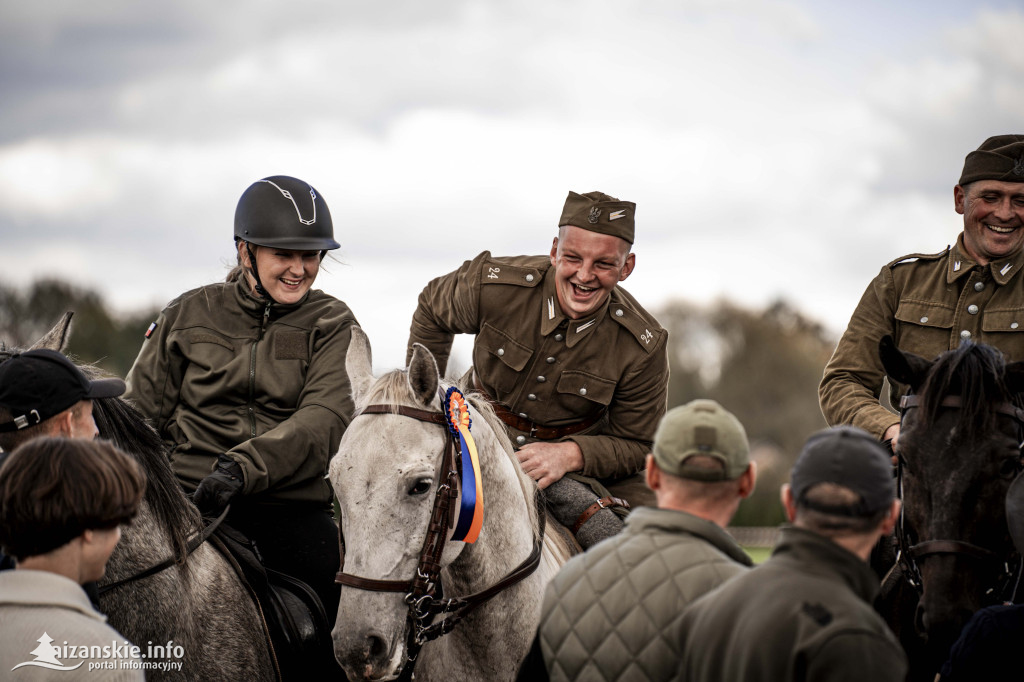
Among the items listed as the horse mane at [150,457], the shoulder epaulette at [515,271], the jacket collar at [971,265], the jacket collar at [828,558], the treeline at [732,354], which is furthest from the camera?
the treeline at [732,354]

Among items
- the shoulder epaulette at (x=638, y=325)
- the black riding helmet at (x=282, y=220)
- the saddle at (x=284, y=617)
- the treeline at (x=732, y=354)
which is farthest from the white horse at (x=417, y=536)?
the treeline at (x=732, y=354)

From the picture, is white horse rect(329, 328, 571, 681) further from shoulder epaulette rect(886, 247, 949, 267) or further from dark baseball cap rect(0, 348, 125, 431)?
shoulder epaulette rect(886, 247, 949, 267)

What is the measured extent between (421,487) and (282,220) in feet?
7.44

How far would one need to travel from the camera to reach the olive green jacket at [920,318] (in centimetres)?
483

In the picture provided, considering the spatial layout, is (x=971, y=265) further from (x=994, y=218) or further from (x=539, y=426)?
(x=539, y=426)

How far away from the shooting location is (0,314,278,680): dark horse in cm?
403

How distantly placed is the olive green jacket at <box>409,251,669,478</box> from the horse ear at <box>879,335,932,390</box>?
1.53 metres

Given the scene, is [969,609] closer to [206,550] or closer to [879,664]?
[879,664]

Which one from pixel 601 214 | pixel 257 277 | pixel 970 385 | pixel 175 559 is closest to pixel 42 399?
pixel 175 559

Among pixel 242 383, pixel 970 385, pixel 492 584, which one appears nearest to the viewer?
pixel 970 385

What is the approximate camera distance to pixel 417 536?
377cm

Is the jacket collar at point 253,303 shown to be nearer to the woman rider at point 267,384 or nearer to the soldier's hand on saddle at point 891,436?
the woman rider at point 267,384

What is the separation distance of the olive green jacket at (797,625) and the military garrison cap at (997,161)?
321cm

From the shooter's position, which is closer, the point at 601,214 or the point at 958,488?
the point at 958,488
